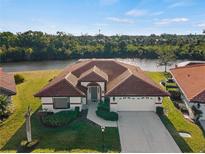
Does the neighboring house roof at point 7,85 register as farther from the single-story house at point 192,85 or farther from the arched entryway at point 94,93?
the single-story house at point 192,85

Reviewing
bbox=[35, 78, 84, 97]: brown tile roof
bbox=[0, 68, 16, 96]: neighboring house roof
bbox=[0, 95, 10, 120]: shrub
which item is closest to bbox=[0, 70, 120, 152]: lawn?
bbox=[0, 95, 10, 120]: shrub

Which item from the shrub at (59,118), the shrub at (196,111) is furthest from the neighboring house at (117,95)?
the shrub at (196,111)

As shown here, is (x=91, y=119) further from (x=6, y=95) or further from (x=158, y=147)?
(x=6, y=95)

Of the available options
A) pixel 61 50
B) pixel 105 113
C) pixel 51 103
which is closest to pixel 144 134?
pixel 105 113

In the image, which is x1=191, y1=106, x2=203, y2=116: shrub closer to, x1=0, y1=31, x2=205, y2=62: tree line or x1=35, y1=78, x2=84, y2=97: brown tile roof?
x1=35, y1=78, x2=84, y2=97: brown tile roof

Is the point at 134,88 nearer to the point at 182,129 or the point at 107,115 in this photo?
the point at 107,115

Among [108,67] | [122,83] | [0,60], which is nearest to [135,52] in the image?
[0,60]
